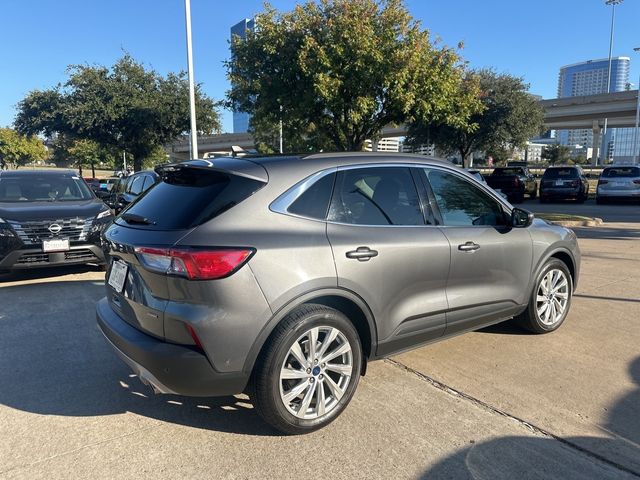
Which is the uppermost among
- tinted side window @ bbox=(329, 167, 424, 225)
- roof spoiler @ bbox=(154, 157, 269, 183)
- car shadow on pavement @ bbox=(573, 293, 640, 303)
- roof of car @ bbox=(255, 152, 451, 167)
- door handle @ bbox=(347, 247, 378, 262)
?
roof of car @ bbox=(255, 152, 451, 167)

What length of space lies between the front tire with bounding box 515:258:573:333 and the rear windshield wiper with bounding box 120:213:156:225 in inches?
137

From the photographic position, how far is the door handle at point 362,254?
3271mm

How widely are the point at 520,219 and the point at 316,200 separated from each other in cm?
214

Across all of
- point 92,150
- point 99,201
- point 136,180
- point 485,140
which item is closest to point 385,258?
point 99,201

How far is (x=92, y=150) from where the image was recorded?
6106 centimetres

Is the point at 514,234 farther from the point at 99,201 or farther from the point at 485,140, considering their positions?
the point at 485,140

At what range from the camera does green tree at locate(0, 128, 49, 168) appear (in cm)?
7506

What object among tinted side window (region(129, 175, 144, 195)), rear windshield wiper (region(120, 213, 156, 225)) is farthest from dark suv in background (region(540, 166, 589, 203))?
rear windshield wiper (region(120, 213, 156, 225))

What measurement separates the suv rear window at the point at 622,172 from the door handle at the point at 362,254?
826 inches

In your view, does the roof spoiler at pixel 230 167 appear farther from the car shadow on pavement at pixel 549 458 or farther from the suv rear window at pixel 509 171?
the suv rear window at pixel 509 171

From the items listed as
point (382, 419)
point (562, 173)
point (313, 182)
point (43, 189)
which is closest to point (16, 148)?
point (562, 173)

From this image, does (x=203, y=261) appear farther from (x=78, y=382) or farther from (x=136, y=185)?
(x=136, y=185)

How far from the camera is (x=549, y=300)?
495cm

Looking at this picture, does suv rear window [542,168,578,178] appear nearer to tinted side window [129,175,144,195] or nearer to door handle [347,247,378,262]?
tinted side window [129,175,144,195]
